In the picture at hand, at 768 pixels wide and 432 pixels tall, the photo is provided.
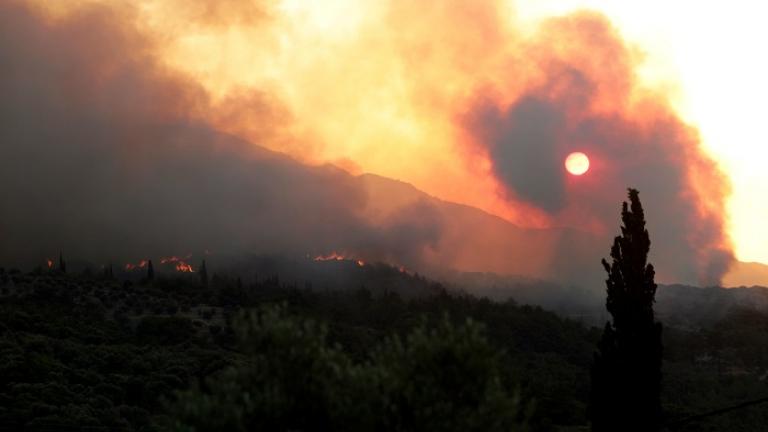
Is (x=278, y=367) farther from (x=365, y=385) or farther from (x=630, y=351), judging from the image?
(x=630, y=351)

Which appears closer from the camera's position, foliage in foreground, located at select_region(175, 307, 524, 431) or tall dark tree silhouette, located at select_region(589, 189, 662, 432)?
foliage in foreground, located at select_region(175, 307, 524, 431)

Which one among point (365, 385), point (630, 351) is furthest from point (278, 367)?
point (630, 351)

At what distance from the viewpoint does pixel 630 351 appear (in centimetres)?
5097

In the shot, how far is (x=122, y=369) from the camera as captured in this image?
272 feet

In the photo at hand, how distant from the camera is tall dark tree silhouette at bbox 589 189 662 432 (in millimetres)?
49875

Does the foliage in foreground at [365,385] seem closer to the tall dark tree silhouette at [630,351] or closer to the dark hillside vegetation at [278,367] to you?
the dark hillside vegetation at [278,367]

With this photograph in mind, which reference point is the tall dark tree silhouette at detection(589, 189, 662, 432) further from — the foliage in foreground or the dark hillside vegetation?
the foliage in foreground

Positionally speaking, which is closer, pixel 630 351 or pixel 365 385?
pixel 365 385

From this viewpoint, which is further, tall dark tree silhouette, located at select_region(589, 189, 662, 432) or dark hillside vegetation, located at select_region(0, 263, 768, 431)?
tall dark tree silhouette, located at select_region(589, 189, 662, 432)

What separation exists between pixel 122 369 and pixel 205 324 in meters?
47.2

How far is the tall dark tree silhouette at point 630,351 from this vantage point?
49.9 meters

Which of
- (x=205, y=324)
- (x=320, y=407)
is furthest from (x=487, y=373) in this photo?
(x=205, y=324)

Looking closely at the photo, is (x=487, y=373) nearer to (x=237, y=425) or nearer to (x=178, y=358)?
(x=237, y=425)

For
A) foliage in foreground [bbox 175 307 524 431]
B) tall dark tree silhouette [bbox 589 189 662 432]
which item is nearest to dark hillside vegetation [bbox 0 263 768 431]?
foliage in foreground [bbox 175 307 524 431]
